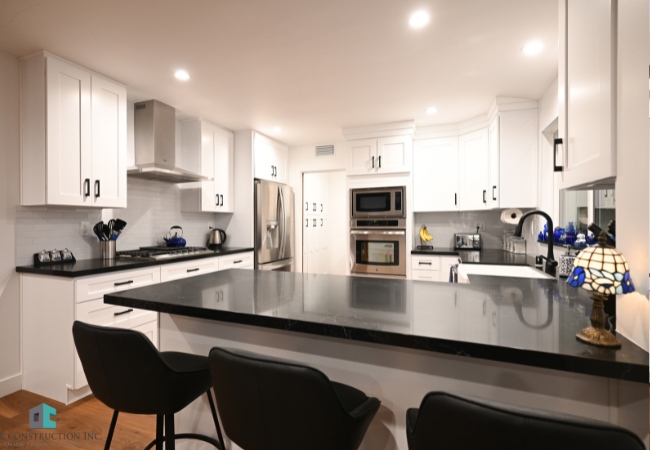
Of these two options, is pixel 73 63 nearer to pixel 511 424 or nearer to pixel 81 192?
pixel 81 192

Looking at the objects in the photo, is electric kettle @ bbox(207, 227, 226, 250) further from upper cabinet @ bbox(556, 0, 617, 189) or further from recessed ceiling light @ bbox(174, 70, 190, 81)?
upper cabinet @ bbox(556, 0, 617, 189)

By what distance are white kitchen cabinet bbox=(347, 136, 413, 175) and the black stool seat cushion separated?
3384mm

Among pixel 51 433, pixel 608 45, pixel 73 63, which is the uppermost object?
pixel 73 63

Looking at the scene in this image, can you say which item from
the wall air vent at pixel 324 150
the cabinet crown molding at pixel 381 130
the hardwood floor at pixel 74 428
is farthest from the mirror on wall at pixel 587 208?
the hardwood floor at pixel 74 428

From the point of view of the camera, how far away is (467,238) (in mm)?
4105

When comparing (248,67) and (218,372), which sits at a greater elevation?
(248,67)

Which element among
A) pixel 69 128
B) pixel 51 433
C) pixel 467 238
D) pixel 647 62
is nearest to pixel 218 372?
pixel 647 62

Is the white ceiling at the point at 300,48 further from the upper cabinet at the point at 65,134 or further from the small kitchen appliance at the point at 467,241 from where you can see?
the small kitchen appliance at the point at 467,241

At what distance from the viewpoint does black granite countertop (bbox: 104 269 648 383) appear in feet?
2.53

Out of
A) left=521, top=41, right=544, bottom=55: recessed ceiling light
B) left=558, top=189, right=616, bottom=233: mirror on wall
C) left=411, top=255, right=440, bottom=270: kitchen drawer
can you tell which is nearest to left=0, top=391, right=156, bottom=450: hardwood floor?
left=411, top=255, right=440, bottom=270: kitchen drawer

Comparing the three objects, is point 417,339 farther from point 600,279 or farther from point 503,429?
point 600,279

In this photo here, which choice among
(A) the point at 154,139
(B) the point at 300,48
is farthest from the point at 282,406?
(A) the point at 154,139

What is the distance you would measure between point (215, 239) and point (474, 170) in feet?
10.8

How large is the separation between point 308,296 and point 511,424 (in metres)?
0.86
